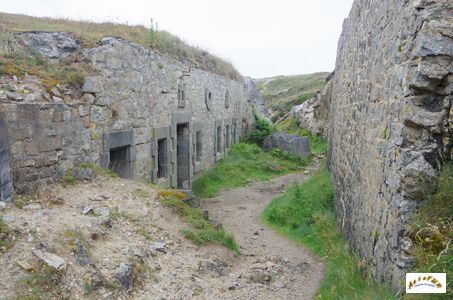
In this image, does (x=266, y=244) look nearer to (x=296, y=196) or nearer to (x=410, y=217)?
(x=296, y=196)

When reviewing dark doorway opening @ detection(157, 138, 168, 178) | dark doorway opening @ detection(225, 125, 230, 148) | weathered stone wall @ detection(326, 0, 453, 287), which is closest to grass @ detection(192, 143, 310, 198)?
dark doorway opening @ detection(225, 125, 230, 148)

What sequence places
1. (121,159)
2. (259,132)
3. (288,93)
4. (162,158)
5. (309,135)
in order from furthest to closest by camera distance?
(288,93) < (309,135) < (259,132) < (162,158) < (121,159)

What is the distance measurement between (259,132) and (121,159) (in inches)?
522

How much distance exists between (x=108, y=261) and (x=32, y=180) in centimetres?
191

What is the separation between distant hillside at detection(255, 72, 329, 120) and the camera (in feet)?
104

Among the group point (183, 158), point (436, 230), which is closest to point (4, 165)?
point (436, 230)

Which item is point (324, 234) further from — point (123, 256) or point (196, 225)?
point (123, 256)

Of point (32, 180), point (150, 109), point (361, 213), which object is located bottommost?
point (361, 213)

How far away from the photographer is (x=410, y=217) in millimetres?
3354

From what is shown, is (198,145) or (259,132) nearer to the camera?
(198,145)

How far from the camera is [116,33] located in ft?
30.8

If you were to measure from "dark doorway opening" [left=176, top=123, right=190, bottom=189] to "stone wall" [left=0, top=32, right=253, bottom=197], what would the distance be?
0.03m

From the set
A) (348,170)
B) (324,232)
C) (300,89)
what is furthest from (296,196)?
(300,89)

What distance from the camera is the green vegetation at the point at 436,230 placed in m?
2.89
